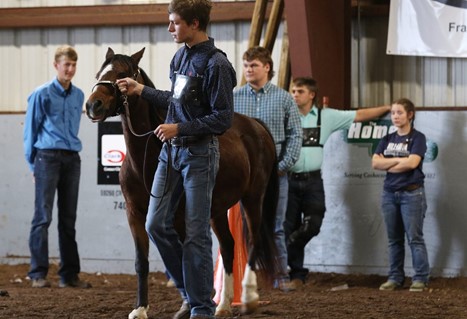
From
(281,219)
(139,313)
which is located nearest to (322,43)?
(281,219)

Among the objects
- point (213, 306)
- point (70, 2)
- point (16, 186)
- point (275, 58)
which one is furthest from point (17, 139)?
point (213, 306)

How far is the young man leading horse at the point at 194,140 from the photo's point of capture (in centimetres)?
513

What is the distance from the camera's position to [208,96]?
5.21 m

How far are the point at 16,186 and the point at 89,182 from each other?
35.7 inches

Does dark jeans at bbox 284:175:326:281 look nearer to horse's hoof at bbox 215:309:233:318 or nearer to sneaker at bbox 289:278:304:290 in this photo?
sneaker at bbox 289:278:304:290

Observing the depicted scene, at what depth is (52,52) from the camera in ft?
36.4

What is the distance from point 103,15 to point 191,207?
19.8 feet

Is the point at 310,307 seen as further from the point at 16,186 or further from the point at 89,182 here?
the point at 16,186

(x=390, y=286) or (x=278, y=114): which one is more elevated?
(x=278, y=114)

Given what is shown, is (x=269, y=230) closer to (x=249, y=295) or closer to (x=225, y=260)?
(x=225, y=260)

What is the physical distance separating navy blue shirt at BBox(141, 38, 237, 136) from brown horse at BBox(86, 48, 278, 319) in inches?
15.0

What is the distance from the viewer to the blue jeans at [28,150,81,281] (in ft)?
29.1

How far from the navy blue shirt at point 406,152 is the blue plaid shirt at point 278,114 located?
1.01 metres

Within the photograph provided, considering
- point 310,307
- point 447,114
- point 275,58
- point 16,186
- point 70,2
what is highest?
point 70,2
